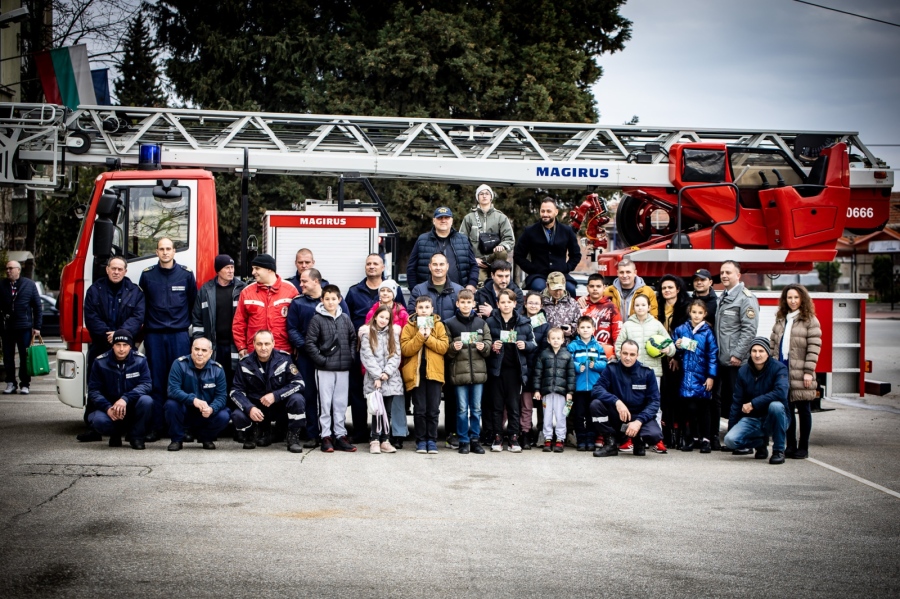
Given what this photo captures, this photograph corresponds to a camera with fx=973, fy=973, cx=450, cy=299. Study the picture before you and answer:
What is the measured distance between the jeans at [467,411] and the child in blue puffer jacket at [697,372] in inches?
87.6

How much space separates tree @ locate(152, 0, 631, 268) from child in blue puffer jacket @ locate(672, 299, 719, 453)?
15364 mm

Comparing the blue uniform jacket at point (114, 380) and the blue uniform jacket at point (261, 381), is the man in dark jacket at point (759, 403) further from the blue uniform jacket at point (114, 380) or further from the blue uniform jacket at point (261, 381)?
the blue uniform jacket at point (114, 380)

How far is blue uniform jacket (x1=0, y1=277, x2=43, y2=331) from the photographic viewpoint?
1467 centimetres

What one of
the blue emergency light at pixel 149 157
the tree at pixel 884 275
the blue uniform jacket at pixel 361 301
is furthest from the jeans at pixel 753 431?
the tree at pixel 884 275

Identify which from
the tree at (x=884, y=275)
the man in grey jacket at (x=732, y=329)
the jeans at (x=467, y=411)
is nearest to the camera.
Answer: the jeans at (x=467, y=411)

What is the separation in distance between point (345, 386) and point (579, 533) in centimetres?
419

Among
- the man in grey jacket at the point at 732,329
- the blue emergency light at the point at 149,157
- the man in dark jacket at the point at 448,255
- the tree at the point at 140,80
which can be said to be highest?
the tree at the point at 140,80

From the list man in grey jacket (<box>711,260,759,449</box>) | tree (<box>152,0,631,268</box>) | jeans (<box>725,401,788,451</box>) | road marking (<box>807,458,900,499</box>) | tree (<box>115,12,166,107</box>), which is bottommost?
road marking (<box>807,458,900,499</box>)

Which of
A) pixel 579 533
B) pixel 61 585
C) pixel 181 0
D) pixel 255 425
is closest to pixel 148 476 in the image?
pixel 255 425

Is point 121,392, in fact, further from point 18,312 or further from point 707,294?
point 707,294

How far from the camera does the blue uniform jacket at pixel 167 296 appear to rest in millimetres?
10367

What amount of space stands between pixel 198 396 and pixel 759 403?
5766mm

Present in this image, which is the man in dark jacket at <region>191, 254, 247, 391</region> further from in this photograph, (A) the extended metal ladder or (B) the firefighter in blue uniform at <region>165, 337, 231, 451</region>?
(A) the extended metal ladder

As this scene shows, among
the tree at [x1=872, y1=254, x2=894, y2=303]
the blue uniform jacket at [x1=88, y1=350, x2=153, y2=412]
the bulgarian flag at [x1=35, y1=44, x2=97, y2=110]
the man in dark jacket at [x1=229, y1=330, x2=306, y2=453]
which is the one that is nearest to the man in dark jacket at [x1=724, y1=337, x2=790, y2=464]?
the man in dark jacket at [x1=229, y1=330, x2=306, y2=453]
